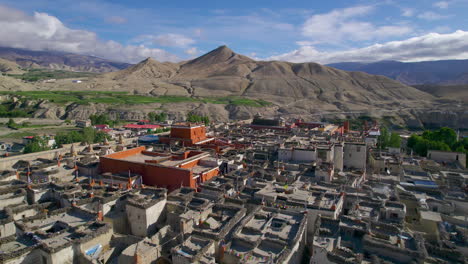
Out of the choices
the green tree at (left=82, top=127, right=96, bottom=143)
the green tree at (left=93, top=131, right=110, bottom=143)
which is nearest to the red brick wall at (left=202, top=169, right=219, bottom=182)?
the green tree at (left=82, top=127, right=96, bottom=143)

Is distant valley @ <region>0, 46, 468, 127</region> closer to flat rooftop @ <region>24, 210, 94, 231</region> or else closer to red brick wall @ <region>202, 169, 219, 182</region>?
red brick wall @ <region>202, 169, 219, 182</region>

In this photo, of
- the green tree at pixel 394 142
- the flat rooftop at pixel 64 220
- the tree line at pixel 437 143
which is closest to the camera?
the flat rooftop at pixel 64 220

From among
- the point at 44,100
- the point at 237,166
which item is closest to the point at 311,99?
the point at 44,100

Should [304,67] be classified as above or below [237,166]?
above

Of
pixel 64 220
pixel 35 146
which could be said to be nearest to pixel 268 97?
pixel 35 146

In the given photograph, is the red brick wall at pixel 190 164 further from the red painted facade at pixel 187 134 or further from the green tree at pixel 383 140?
the green tree at pixel 383 140

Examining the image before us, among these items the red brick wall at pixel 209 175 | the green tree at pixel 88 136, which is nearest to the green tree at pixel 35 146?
the green tree at pixel 88 136

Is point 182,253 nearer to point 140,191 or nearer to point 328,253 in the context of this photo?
point 328,253

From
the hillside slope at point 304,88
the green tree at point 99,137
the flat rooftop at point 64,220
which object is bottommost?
the green tree at point 99,137

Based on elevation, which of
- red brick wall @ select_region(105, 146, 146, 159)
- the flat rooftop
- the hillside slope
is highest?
the hillside slope

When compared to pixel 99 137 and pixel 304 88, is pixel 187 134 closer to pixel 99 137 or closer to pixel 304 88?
pixel 99 137

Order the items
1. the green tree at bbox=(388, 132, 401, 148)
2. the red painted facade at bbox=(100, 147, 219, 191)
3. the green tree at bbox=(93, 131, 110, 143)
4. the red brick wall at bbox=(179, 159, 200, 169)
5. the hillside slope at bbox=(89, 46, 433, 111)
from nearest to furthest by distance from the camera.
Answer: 1. the red painted facade at bbox=(100, 147, 219, 191)
2. the red brick wall at bbox=(179, 159, 200, 169)
3. the green tree at bbox=(388, 132, 401, 148)
4. the green tree at bbox=(93, 131, 110, 143)
5. the hillside slope at bbox=(89, 46, 433, 111)
